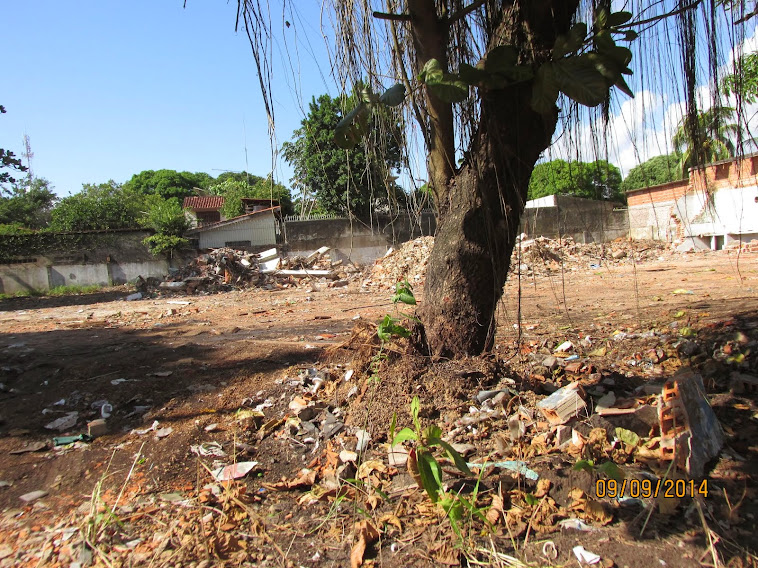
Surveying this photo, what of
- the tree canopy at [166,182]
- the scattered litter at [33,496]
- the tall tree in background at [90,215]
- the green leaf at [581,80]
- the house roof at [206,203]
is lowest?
the scattered litter at [33,496]

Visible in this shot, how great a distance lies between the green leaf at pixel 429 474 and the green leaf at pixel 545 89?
1443mm

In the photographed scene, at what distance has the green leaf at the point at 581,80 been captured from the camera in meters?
1.72

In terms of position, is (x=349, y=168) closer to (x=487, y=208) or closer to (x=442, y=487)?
(x=487, y=208)

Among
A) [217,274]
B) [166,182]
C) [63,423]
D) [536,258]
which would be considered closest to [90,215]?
[217,274]

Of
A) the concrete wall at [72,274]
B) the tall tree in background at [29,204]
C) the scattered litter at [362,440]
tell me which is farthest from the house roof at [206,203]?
the scattered litter at [362,440]

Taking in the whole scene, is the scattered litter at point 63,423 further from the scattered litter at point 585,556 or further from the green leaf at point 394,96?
the scattered litter at point 585,556

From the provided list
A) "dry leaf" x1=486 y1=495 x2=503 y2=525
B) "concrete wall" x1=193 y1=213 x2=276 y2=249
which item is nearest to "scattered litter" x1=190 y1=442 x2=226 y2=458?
"dry leaf" x1=486 y1=495 x2=503 y2=525

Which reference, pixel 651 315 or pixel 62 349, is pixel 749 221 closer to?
pixel 651 315

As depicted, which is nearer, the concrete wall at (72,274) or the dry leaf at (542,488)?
the dry leaf at (542,488)

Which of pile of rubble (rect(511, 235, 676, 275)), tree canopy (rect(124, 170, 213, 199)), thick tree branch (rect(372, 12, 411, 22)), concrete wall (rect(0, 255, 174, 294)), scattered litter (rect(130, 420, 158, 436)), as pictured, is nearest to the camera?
thick tree branch (rect(372, 12, 411, 22))

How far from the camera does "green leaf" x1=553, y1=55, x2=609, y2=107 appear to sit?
172 centimetres

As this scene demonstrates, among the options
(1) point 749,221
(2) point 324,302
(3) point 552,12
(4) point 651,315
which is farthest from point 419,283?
(1) point 749,221

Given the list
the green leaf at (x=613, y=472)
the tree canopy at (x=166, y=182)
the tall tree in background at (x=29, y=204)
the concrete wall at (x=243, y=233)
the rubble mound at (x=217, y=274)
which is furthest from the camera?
the tree canopy at (x=166, y=182)
